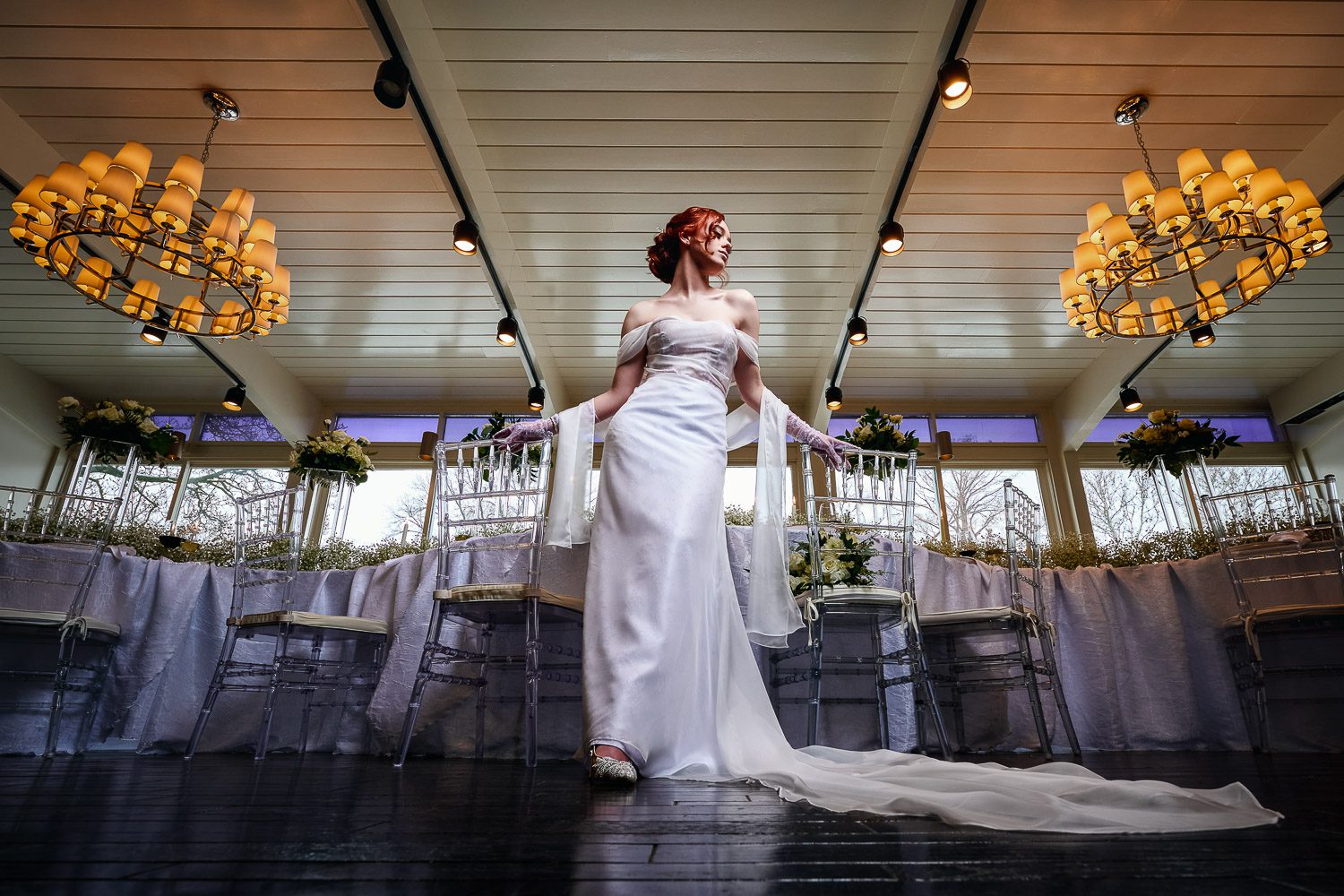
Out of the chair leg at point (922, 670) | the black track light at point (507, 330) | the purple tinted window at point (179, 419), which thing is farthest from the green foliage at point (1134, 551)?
the purple tinted window at point (179, 419)

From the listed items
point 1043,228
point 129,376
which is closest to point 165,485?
point 129,376

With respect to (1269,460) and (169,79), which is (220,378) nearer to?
(169,79)

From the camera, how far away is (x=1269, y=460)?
28.8 ft

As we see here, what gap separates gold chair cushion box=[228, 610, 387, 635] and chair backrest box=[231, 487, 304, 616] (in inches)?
6.5

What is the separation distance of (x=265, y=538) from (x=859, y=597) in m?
2.47

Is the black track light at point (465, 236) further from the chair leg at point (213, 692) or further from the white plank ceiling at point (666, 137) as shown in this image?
the chair leg at point (213, 692)

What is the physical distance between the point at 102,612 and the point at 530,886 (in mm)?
3826

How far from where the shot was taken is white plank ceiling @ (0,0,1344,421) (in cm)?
422

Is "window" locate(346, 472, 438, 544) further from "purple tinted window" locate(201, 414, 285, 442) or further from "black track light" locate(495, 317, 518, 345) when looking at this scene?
"black track light" locate(495, 317, 518, 345)

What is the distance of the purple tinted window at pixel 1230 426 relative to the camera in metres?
8.97

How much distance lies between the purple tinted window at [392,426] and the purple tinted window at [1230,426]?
28.5 feet

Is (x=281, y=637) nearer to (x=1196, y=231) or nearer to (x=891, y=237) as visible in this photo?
(x=891, y=237)

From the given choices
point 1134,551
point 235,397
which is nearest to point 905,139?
point 1134,551

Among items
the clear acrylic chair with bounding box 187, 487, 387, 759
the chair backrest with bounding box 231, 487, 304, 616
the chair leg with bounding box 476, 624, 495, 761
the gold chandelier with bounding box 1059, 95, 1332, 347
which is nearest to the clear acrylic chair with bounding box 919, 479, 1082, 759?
the chair leg with bounding box 476, 624, 495, 761
